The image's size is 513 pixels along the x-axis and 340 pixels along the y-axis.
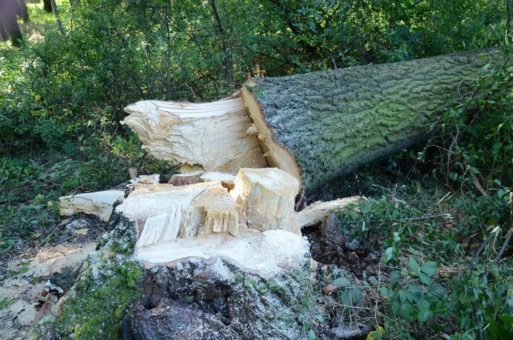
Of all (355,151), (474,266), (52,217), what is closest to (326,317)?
(474,266)

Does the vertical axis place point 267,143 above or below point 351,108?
below

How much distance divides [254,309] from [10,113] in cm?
408

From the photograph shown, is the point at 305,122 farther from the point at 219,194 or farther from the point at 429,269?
the point at 429,269

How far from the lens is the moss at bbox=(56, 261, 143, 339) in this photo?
2057 millimetres

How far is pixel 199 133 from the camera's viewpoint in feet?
11.6

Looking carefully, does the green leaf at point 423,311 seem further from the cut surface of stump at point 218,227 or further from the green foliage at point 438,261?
the cut surface of stump at point 218,227

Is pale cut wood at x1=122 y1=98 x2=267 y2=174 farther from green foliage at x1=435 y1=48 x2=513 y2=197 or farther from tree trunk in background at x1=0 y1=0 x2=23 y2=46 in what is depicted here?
tree trunk in background at x1=0 y1=0 x2=23 y2=46

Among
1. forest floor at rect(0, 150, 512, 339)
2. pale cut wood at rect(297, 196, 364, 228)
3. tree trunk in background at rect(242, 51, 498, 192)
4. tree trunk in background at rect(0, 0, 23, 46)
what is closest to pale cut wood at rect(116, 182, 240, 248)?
forest floor at rect(0, 150, 512, 339)

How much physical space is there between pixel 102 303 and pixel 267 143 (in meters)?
1.74

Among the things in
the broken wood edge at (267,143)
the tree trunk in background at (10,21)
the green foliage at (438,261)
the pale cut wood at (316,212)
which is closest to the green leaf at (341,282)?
the green foliage at (438,261)

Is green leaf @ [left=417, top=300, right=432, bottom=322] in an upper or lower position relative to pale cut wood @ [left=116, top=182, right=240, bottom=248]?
lower

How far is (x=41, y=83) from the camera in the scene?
4914 millimetres

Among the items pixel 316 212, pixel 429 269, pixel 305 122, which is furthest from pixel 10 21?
pixel 429 269

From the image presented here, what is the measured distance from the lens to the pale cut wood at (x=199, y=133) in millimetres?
3457
